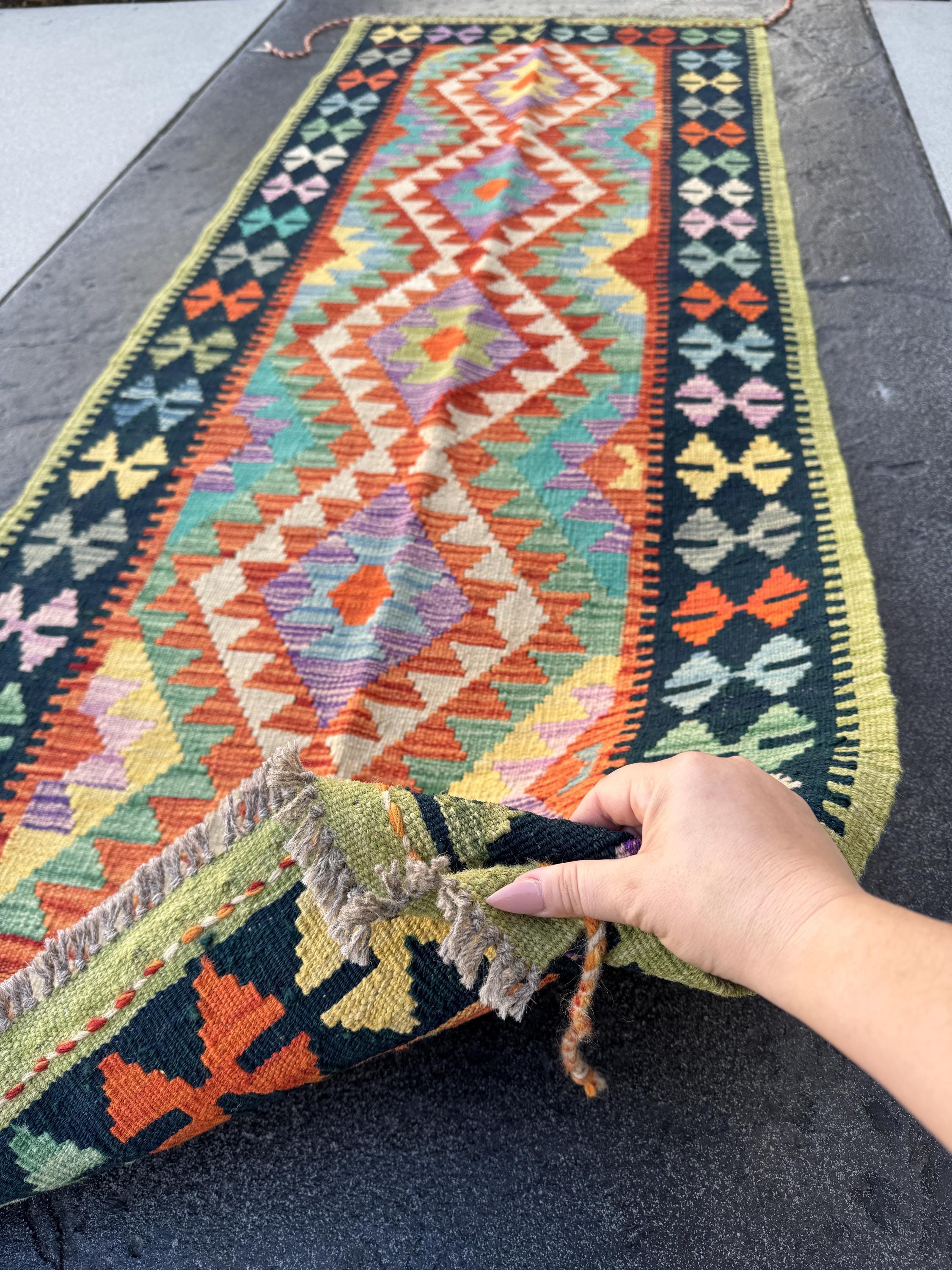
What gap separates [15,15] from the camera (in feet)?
9.78

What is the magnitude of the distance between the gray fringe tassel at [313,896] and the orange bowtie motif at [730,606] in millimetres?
500

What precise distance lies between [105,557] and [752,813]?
0.95 m

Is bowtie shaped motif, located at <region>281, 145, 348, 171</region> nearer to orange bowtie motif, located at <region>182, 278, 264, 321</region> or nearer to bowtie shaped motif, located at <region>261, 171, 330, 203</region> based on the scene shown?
bowtie shaped motif, located at <region>261, 171, 330, 203</region>

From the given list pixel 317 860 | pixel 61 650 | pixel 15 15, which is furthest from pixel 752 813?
pixel 15 15

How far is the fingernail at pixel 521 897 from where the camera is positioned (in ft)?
2.31

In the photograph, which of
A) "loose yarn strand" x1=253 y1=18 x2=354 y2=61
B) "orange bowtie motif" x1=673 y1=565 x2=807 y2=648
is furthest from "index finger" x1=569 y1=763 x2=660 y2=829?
"loose yarn strand" x1=253 y1=18 x2=354 y2=61

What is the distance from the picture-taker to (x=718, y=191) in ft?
6.04

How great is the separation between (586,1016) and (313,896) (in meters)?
0.23

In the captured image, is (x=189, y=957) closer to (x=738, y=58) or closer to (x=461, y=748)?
(x=461, y=748)

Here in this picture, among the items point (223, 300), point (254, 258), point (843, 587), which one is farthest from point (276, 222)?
point (843, 587)

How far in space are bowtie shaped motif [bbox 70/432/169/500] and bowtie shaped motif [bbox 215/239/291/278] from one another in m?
0.48

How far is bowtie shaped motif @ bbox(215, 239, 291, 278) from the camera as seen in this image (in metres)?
1.72

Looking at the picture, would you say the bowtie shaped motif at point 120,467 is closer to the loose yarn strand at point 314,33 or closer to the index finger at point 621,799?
the index finger at point 621,799

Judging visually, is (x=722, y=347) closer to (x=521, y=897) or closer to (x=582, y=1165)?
(x=521, y=897)
